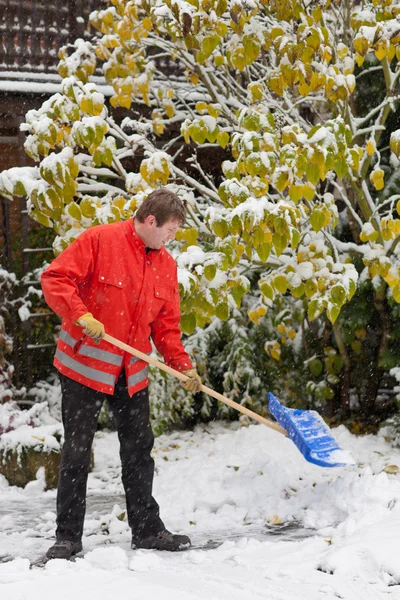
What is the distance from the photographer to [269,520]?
4.65 m

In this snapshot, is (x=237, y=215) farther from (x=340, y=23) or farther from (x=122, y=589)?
(x=340, y=23)

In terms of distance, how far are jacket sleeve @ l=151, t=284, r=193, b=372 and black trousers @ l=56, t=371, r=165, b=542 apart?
0.25m

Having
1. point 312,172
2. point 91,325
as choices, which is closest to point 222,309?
point 312,172

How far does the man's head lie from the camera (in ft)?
12.3

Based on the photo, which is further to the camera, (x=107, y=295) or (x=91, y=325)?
(x=107, y=295)

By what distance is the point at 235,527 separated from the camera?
4.60 metres

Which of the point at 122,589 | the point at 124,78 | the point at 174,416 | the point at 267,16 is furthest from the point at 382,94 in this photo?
the point at 122,589

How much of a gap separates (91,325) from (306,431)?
1545 mm

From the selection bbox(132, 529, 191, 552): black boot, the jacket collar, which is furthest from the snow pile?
the jacket collar

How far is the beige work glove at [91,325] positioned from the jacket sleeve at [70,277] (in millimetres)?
→ 29

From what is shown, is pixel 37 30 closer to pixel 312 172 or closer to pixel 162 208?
pixel 312 172

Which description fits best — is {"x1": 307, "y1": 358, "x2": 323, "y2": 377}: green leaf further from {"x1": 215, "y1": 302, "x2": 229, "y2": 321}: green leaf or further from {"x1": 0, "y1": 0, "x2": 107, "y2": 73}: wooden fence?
Answer: {"x1": 0, "y1": 0, "x2": 107, "y2": 73}: wooden fence

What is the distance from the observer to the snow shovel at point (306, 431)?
420cm

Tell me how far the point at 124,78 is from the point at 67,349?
119 inches
